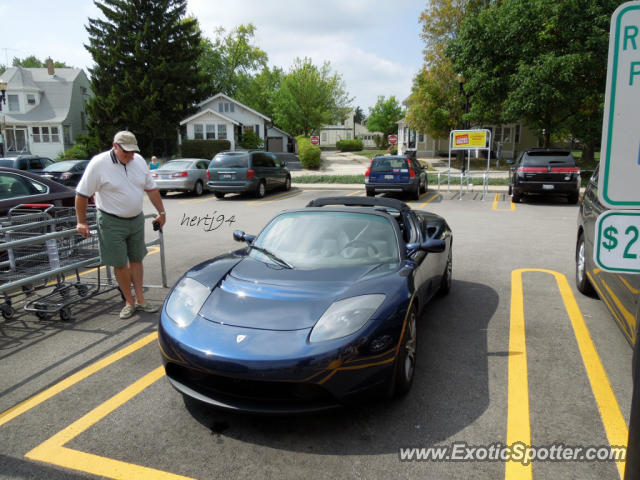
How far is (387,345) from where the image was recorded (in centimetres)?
305

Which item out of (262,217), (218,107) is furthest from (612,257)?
(218,107)

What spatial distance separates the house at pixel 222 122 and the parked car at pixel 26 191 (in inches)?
1302

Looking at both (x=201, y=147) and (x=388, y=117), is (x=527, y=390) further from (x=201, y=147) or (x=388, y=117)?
(x=388, y=117)

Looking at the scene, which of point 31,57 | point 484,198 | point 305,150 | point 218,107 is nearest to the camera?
point 484,198

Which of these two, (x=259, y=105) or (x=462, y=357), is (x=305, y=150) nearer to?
(x=259, y=105)

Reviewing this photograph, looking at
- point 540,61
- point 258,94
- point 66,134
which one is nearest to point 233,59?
point 258,94

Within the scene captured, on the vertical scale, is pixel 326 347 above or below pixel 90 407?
above

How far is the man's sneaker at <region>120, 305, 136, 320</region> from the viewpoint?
5.06 metres

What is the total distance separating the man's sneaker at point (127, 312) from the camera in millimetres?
5062

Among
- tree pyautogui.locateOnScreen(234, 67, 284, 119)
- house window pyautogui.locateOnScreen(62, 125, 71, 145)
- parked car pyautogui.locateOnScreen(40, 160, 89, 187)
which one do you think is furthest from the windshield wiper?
tree pyautogui.locateOnScreen(234, 67, 284, 119)

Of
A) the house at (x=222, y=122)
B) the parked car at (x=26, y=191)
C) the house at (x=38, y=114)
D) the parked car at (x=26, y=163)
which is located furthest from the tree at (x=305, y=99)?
the parked car at (x=26, y=191)

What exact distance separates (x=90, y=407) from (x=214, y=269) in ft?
4.34

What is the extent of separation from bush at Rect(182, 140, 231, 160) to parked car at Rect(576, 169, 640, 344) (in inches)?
1368

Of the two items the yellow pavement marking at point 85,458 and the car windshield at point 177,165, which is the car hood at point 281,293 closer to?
the yellow pavement marking at point 85,458
